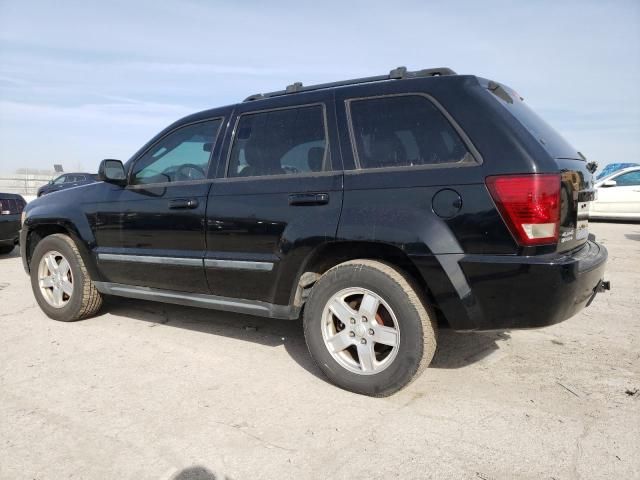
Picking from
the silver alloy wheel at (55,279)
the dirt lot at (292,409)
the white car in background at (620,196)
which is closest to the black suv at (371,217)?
the dirt lot at (292,409)

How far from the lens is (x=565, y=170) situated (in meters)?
2.51

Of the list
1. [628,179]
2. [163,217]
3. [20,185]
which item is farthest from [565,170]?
[20,185]

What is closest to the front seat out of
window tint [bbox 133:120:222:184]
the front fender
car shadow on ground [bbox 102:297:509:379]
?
window tint [bbox 133:120:222:184]

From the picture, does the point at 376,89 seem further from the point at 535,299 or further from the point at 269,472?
the point at 269,472

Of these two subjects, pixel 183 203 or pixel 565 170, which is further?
pixel 183 203

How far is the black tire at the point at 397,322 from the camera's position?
8.68 ft

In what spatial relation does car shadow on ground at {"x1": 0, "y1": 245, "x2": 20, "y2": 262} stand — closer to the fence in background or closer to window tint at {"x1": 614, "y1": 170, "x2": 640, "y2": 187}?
window tint at {"x1": 614, "y1": 170, "x2": 640, "y2": 187}

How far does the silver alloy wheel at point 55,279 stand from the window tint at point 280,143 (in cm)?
211

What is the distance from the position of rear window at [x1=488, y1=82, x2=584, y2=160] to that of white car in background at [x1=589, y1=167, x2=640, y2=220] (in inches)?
421

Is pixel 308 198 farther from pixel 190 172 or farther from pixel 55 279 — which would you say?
pixel 55 279

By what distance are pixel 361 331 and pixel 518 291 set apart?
2.97 ft

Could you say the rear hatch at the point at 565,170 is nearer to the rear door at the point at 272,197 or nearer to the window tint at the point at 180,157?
the rear door at the point at 272,197

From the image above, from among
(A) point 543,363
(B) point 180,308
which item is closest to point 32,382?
(B) point 180,308

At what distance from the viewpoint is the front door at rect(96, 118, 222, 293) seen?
355 centimetres
